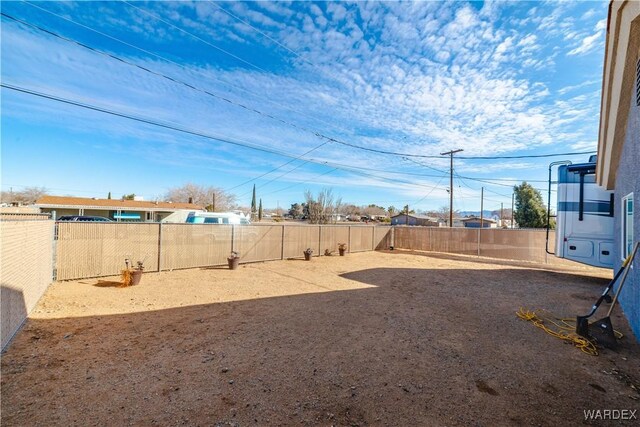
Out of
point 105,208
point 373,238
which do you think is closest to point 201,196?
point 105,208

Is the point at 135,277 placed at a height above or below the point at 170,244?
below

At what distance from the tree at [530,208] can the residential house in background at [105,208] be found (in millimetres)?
37962

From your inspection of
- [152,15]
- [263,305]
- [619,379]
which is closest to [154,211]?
[152,15]

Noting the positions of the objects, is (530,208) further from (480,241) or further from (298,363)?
(298,363)

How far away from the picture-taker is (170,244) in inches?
363

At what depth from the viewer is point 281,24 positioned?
28.8 feet

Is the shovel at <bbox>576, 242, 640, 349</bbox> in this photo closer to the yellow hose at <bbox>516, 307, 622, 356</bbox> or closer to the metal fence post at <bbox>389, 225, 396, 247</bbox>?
the yellow hose at <bbox>516, 307, 622, 356</bbox>

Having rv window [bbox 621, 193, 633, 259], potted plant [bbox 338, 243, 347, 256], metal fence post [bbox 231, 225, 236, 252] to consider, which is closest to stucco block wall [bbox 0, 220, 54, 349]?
metal fence post [bbox 231, 225, 236, 252]

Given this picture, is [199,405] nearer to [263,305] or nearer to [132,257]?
[263,305]

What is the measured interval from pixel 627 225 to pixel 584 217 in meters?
3.64

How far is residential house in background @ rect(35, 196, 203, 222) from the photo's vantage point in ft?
87.2

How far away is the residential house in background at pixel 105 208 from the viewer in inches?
1047

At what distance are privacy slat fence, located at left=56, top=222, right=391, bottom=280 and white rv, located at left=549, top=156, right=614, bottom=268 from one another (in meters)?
9.37

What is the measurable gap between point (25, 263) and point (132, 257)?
390 cm
